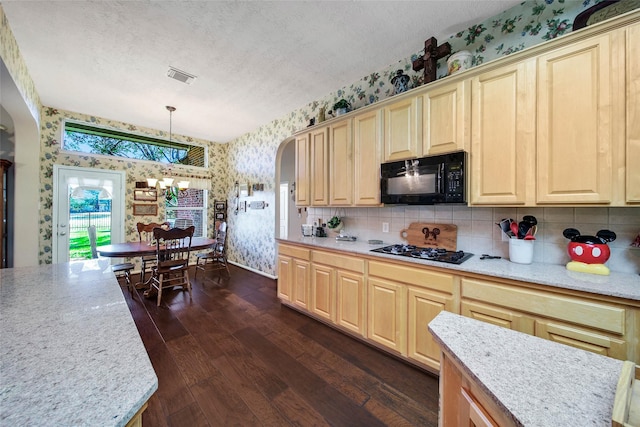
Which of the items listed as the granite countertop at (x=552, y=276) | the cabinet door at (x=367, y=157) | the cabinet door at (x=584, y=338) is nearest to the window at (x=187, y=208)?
the cabinet door at (x=367, y=157)

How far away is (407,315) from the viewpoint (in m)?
1.97

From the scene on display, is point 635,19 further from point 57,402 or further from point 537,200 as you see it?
point 57,402

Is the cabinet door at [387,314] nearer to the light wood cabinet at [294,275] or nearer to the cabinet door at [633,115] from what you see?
the light wood cabinet at [294,275]

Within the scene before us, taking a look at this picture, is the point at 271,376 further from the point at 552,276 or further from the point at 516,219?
the point at 516,219

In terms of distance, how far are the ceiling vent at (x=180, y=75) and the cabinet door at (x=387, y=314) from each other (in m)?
3.02

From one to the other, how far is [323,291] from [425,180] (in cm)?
150

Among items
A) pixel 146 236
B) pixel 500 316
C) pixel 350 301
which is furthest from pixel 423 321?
pixel 146 236

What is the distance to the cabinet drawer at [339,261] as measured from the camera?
2.30 m

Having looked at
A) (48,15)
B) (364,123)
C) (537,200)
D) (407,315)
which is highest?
(48,15)

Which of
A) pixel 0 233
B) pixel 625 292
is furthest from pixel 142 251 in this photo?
pixel 625 292

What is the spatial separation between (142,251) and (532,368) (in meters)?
3.88

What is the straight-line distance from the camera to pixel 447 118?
6.44ft

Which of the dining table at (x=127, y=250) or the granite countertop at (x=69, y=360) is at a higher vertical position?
the granite countertop at (x=69, y=360)

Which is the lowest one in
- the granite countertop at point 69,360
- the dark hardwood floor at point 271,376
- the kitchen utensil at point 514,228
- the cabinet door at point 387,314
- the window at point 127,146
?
the dark hardwood floor at point 271,376
